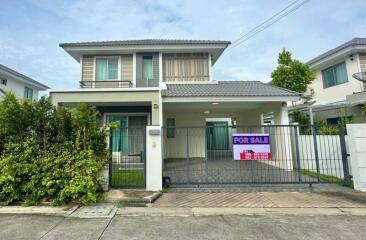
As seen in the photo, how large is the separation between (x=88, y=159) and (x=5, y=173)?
204 centimetres

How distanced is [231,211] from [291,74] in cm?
1345

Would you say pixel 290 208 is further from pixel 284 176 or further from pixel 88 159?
pixel 88 159

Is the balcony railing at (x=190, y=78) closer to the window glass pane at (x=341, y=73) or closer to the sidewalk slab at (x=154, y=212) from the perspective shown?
the sidewalk slab at (x=154, y=212)

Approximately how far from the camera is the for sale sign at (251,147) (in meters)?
7.11

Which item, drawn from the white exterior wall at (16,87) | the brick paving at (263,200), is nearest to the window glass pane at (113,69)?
the brick paving at (263,200)

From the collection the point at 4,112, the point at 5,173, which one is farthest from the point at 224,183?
the point at 4,112

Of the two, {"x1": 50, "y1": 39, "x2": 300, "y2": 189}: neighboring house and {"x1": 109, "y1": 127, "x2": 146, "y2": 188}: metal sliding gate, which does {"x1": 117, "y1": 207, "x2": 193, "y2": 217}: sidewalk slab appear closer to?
{"x1": 109, "y1": 127, "x2": 146, "y2": 188}: metal sliding gate

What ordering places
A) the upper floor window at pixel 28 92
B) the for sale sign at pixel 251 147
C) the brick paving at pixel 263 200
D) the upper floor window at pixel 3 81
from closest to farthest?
1. the brick paving at pixel 263 200
2. the for sale sign at pixel 251 147
3. the upper floor window at pixel 3 81
4. the upper floor window at pixel 28 92

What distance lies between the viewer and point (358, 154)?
658 centimetres

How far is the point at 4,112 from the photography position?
5566mm

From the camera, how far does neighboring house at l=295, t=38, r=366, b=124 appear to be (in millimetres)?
13047

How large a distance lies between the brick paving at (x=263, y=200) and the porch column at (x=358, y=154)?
469mm

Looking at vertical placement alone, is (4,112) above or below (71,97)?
below

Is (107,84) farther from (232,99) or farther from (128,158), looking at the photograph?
(232,99)
